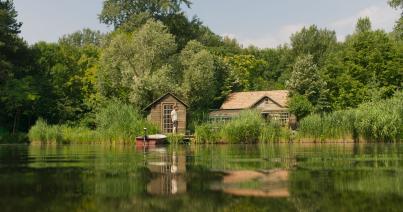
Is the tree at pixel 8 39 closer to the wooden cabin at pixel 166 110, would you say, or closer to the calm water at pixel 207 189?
the wooden cabin at pixel 166 110

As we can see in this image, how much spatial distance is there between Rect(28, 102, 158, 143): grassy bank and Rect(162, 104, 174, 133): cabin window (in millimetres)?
5896

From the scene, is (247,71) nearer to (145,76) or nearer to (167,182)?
(145,76)

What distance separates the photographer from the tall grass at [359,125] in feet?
127

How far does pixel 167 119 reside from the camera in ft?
167

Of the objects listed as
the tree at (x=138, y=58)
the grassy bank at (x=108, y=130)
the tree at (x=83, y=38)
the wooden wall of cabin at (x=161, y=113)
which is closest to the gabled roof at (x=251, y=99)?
the tree at (x=138, y=58)

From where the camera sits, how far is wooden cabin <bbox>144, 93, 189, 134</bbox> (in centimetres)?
5000

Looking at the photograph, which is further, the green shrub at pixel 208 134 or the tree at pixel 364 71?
the tree at pixel 364 71

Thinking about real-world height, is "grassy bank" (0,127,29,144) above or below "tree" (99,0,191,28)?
below

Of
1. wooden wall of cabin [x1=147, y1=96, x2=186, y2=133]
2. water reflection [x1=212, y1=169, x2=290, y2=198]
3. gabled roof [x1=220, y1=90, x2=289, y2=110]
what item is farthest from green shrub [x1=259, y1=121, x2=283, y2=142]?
water reflection [x1=212, y1=169, x2=290, y2=198]

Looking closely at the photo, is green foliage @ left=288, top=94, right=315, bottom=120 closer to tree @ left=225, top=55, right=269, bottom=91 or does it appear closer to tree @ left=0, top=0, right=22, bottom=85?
tree @ left=225, top=55, right=269, bottom=91

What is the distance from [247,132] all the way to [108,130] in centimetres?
1040

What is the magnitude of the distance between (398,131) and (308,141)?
6076 mm

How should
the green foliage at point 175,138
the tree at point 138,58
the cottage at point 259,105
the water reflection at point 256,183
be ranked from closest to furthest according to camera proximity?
1. the water reflection at point 256,183
2. the green foliage at point 175,138
3. the tree at point 138,58
4. the cottage at point 259,105

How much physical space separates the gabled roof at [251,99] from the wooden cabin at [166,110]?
9577mm
